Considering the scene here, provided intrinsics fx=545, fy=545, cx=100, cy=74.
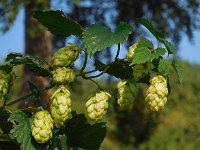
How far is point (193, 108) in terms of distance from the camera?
21391mm

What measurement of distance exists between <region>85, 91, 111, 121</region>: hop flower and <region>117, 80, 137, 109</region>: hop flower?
0.04 meters

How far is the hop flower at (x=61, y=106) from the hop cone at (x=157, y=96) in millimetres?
194

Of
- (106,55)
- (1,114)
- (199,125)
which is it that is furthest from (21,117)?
(199,125)

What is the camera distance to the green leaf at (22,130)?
1.33 metres

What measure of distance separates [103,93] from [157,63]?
16 cm

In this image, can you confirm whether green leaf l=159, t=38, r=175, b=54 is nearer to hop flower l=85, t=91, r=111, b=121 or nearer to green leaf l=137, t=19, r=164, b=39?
green leaf l=137, t=19, r=164, b=39

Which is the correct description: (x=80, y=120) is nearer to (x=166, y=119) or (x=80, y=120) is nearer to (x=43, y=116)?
(x=43, y=116)

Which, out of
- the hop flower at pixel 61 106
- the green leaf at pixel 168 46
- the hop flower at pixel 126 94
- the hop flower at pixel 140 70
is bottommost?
the hop flower at pixel 61 106

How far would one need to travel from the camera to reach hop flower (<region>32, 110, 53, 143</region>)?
123 centimetres

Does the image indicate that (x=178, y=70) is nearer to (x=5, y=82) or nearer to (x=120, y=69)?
(x=120, y=69)

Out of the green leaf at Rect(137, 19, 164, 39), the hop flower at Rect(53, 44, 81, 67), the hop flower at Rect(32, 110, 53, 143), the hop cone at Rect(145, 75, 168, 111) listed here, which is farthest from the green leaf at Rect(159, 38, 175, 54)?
the hop flower at Rect(32, 110, 53, 143)

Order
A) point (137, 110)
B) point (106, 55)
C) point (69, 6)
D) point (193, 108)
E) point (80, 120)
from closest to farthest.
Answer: point (80, 120)
point (69, 6)
point (106, 55)
point (137, 110)
point (193, 108)

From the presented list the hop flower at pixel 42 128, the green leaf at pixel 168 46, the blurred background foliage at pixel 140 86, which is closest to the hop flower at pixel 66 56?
the hop flower at pixel 42 128

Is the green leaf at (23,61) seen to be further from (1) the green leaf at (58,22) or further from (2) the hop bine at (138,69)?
(2) the hop bine at (138,69)
